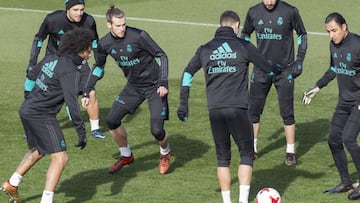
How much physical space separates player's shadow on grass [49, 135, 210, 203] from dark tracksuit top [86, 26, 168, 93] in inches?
52.2

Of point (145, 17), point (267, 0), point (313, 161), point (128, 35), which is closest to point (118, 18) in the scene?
point (128, 35)

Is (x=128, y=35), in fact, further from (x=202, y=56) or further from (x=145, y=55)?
(x=202, y=56)

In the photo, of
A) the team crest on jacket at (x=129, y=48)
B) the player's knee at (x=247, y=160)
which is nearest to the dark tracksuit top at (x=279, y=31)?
the team crest on jacket at (x=129, y=48)

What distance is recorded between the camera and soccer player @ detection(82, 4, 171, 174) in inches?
568

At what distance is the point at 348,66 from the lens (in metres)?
13.3

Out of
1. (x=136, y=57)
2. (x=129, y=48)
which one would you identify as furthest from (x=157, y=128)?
(x=129, y=48)

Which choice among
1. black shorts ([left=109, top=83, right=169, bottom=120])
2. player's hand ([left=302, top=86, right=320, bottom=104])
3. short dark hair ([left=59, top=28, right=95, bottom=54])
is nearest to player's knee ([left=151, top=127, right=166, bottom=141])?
black shorts ([left=109, top=83, right=169, bottom=120])

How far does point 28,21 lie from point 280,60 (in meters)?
14.6

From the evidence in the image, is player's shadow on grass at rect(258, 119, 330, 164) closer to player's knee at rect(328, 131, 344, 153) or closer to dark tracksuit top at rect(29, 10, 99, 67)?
player's knee at rect(328, 131, 344, 153)

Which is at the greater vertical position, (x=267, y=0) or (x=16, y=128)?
(x=267, y=0)

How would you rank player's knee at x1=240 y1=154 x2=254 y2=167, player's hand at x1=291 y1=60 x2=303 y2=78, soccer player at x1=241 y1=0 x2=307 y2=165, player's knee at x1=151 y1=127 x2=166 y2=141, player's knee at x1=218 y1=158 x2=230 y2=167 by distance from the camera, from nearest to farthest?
player's knee at x1=240 y1=154 x2=254 y2=167, player's knee at x1=218 y1=158 x2=230 y2=167, player's knee at x1=151 y1=127 x2=166 y2=141, player's hand at x1=291 y1=60 x2=303 y2=78, soccer player at x1=241 y1=0 x2=307 y2=165

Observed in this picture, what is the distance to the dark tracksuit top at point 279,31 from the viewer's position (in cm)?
1534

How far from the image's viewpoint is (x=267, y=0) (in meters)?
15.3

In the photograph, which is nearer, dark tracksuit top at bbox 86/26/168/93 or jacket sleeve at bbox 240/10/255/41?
dark tracksuit top at bbox 86/26/168/93
